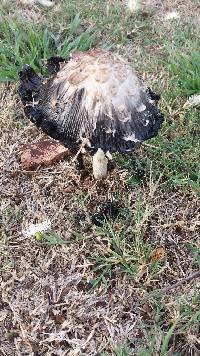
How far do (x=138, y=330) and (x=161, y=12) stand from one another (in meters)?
2.50

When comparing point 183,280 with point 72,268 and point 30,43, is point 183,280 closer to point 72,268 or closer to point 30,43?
point 72,268

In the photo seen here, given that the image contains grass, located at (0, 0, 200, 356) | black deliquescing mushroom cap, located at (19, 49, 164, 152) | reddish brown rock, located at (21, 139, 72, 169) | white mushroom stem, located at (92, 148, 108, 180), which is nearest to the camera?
black deliquescing mushroom cap, located at (19, 49, 164, 152)

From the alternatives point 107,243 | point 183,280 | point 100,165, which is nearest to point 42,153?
point 100,165

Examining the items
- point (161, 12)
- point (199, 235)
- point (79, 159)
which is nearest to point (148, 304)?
point (199, 235)

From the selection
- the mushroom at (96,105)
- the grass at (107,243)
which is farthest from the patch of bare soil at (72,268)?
the mushroom at (96,105)

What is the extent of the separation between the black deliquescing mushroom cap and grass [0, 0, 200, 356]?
19.5 inches

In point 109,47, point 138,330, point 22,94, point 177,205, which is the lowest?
point 138,330

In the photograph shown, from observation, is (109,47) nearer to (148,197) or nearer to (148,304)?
(148,197)

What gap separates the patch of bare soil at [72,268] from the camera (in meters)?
2.24

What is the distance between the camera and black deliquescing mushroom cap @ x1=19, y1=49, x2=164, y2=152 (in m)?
2.03

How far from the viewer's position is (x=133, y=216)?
2.58 m

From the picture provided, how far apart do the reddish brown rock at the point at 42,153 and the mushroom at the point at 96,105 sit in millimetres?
553

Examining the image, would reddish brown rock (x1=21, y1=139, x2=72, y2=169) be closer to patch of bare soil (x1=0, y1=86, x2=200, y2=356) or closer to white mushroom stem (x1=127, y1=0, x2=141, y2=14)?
patch of bare soil (x1=0, y1=86, x2=200, y2=356)

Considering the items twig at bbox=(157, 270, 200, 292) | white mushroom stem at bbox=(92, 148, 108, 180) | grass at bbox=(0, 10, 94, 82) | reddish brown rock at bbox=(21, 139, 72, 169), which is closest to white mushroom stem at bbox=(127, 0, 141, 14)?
grass at bbox=(0, 10, 94, 82)
